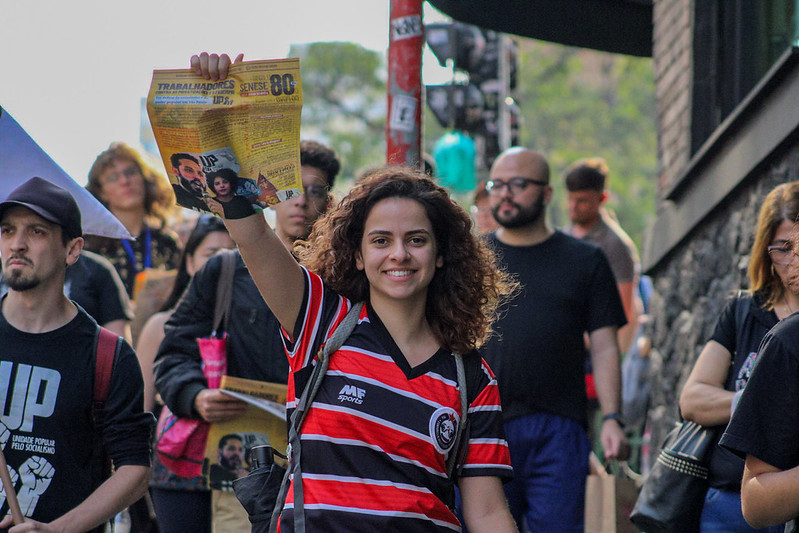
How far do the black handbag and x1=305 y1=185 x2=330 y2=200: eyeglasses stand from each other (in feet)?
6.27

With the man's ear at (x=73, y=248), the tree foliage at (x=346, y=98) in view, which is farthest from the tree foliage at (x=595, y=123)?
the man's ear at (x=73, y=248)

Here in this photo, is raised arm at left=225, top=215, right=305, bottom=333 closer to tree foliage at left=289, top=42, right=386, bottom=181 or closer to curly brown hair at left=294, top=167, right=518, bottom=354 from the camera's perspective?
curly brown hair at left=294, top=167, right=518, bottom=354

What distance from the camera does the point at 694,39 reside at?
847 cm

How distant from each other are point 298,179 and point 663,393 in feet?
19.1

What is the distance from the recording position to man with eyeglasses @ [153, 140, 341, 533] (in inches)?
205

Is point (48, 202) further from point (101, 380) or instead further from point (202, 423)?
point (202, 423)

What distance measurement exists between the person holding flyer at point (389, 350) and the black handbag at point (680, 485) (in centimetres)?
112

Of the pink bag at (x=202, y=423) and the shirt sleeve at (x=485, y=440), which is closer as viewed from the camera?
the shirt sleeve at (x=485, y=440)

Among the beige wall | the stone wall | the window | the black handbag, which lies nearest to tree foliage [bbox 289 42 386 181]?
the beige wall

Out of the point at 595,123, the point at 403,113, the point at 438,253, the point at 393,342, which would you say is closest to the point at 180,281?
the point at 403,113

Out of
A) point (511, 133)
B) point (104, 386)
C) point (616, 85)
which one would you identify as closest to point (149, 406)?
point (104, 386)

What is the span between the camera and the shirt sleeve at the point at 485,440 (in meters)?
3.72

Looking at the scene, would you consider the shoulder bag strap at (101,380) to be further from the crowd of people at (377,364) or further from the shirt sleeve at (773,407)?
the shirt sleeve at (773,407)

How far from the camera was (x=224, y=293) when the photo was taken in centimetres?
527
